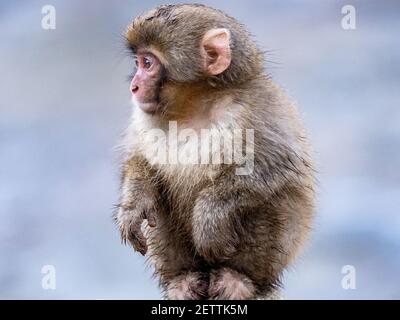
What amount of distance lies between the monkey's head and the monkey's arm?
1.40 feet

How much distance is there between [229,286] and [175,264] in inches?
16.9

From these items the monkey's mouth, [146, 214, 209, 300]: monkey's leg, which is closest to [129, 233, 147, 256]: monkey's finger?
[146, 214, 209, 300]: monkey's leg

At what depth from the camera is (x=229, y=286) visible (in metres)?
4.88

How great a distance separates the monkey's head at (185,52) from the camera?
4.92m

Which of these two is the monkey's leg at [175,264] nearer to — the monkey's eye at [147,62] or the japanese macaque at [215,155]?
the japanese macaque at [215,155]

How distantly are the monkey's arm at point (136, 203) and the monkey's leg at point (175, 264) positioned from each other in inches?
5.1

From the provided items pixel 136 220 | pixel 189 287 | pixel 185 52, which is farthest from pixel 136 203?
pixel 185 52

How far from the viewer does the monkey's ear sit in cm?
488

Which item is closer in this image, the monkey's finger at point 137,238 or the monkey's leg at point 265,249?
the monkey's leg at point 265,249

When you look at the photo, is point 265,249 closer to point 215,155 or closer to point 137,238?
point 215,155

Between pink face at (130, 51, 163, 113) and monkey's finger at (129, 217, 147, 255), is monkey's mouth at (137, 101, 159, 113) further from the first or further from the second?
monkey's finger at (129, 217, 147, 255)

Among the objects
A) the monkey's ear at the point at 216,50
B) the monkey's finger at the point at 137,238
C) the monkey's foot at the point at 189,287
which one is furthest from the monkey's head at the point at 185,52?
the monkey's foot at the point at 189,287

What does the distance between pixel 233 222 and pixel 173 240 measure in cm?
49
